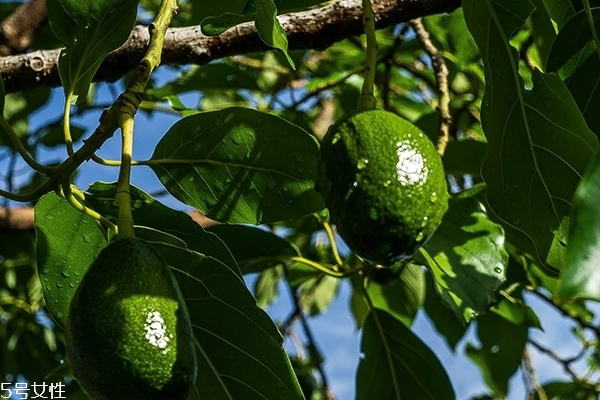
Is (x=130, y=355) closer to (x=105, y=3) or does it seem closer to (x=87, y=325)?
(x=87, y=325)

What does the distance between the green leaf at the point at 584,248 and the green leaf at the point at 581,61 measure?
2.06 feet

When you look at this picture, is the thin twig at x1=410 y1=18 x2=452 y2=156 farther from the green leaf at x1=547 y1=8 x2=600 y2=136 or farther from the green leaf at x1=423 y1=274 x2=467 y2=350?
the green leaf at x1=423 y1=274 x2=467 y2=350

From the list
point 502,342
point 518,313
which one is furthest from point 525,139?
point 502,342

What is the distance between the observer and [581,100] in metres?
1.25

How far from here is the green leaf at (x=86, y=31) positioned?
1142 mm

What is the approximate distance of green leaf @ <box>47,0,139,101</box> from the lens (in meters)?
1.14

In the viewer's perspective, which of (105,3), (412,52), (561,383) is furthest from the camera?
(561,383)

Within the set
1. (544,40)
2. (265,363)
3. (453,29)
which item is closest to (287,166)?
(265,363)

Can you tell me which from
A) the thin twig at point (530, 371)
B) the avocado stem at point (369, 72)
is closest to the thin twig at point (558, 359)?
the thin twig at point (530, 371)

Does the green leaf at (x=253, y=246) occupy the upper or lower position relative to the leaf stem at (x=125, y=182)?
lower

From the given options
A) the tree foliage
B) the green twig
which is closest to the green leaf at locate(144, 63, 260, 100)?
the tree foliage

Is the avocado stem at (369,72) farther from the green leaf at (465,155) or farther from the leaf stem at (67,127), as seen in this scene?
the green leaf at (465,155)

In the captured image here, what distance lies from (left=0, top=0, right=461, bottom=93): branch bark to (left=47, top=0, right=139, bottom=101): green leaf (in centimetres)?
24

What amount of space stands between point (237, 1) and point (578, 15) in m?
0.57
